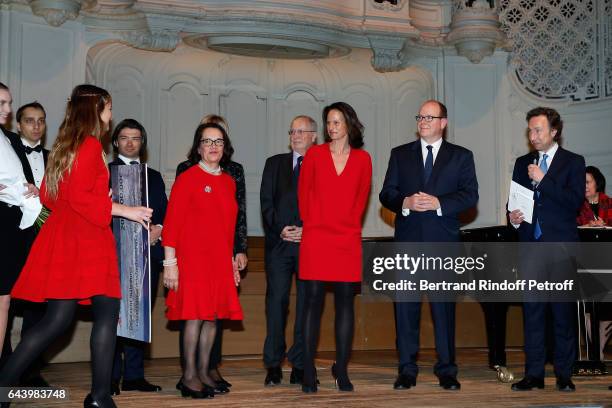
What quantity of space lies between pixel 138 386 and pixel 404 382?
1.40 m

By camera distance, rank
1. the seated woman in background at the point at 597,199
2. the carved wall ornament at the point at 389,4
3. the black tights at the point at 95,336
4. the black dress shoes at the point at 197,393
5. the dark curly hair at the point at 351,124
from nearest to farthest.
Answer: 1. the black tights at the point at 95,336
2. the black dress shoes at the point at 197,393
3. the dark curly hair at the point at 351,124
4. the seated woman in background at the point at 597,199
5. the carved wall ornament at the point at 389,4

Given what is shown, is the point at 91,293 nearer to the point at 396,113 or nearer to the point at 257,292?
the point at 257,292

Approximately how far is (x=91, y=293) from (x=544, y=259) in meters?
2.36

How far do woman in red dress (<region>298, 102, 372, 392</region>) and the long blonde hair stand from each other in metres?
1.15

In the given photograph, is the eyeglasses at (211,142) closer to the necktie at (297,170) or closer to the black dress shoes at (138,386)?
the necktie at (297,170)

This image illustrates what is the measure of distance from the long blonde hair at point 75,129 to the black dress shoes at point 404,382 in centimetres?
201

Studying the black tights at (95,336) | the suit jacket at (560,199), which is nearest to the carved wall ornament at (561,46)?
the suit jacket at (560,199)

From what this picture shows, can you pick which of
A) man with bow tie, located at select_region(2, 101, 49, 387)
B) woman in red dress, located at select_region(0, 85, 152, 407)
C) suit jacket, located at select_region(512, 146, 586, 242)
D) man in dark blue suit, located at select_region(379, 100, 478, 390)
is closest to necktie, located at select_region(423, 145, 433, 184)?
man in dark blue suit, located at select_region(379, 100, 478, 390)

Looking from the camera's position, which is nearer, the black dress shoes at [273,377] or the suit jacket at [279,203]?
the black dress shoes at [273,377]

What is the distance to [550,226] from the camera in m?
4.34

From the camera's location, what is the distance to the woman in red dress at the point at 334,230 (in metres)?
4.06

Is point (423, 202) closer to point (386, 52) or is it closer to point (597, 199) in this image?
point (597, 199)

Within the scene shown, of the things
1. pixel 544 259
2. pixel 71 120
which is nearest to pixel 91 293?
pixel 71 120

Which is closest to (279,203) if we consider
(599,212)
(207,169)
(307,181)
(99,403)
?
(307,181)
